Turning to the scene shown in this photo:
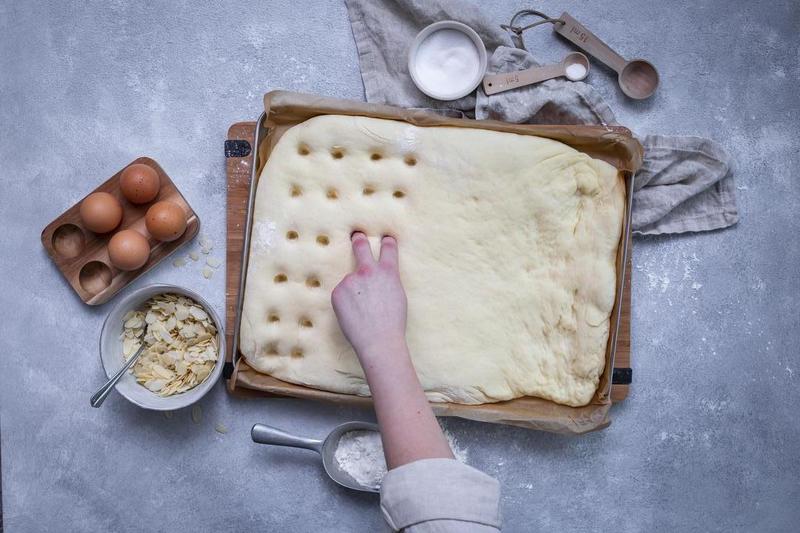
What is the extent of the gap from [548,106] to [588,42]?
196 millimetres

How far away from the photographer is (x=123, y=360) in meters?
1.39

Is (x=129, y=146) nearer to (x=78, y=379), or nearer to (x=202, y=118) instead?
(x=202, y=118)

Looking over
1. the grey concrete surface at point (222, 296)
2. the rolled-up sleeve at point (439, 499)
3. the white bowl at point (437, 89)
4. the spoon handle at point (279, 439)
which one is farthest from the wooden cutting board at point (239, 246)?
the rolled-up sleeve at point (439, 499)

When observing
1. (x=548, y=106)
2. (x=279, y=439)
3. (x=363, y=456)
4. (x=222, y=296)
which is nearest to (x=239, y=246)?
(x=222, y=296)

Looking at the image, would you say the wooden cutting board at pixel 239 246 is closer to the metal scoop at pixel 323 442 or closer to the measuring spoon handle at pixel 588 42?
the metal scoop at pixel 323 442

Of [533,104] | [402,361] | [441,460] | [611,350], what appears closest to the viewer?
[441,460]

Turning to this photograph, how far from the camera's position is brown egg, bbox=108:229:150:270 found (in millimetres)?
1363

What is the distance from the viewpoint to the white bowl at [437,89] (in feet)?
4.68

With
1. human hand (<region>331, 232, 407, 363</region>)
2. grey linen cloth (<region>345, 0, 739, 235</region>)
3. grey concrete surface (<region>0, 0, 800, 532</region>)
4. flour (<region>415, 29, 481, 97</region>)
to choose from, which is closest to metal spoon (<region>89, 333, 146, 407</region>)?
grey concrete surface (<region>0, 0, 800, 532</region>)

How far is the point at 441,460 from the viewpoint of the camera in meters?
1.04

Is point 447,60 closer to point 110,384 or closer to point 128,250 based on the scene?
point 128,250

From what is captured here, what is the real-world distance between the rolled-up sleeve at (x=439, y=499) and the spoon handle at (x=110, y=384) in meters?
0.66

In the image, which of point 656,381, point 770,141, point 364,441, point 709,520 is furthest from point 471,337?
A: point 770,141

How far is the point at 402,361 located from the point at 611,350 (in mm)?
478
